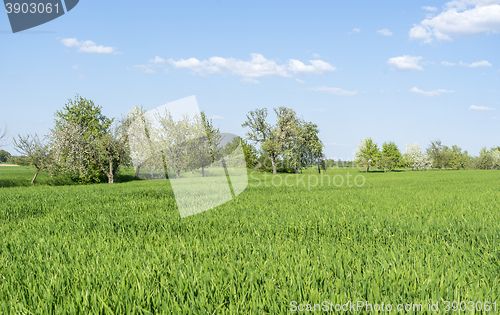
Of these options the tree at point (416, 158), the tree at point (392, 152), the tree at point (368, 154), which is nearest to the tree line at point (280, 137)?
the tree at point (368, 154)

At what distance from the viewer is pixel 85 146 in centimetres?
3666

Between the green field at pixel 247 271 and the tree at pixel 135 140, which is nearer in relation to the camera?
the green field at pixel 247 271

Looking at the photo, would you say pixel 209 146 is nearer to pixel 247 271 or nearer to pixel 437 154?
pixel 247 271

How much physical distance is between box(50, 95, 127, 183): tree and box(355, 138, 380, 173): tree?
78.5 m

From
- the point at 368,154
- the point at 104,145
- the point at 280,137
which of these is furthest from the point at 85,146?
the point at 368,154

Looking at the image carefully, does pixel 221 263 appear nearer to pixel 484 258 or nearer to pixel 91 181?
pixel 484 258

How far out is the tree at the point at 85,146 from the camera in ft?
117

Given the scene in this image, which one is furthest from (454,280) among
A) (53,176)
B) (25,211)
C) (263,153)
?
(263,153)

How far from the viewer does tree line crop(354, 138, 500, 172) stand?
92.8 meters

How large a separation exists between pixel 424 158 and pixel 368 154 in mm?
32797

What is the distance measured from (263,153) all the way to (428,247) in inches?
2258

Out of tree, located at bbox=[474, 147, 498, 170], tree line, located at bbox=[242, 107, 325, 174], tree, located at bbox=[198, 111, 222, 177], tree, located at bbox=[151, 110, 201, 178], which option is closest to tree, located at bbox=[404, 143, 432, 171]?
tree, located at bbox=[474, 147, 498, 170]

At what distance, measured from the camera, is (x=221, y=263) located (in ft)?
12.0

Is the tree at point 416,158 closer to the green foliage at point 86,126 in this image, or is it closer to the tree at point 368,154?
the tree at point 368,154
